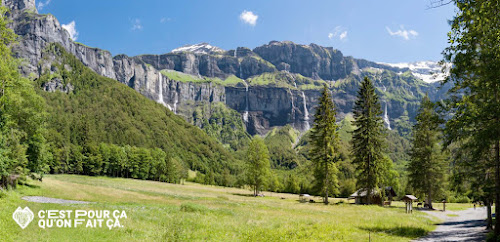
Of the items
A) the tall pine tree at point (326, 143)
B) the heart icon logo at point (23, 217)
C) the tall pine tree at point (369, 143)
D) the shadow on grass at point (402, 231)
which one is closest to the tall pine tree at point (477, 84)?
the shadow on grass at point (402, 231)

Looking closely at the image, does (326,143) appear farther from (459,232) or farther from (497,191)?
(497,191)

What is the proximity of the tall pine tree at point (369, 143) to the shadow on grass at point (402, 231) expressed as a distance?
2108 centimetres

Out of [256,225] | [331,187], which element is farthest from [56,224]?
[331,187]

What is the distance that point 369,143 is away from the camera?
43312 millimetres

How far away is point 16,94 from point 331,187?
44.8 m

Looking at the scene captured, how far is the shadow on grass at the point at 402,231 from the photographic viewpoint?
20.1m

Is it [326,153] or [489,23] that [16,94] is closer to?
[489,23]

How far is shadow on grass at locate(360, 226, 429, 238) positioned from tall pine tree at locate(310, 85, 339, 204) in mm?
23596

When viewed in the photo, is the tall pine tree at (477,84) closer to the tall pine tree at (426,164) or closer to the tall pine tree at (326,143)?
the tall pine tree at (326,143)

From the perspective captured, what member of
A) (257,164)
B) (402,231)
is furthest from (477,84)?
(257,164)

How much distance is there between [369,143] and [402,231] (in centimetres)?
2372

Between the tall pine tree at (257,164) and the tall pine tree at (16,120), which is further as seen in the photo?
the tall pine tree at (257,164)

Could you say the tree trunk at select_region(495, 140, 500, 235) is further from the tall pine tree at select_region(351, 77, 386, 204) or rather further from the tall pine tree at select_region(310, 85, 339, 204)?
the tall pine tree at select_region(310, 85, 339, 204)

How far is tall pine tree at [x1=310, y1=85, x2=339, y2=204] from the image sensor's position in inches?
1806
